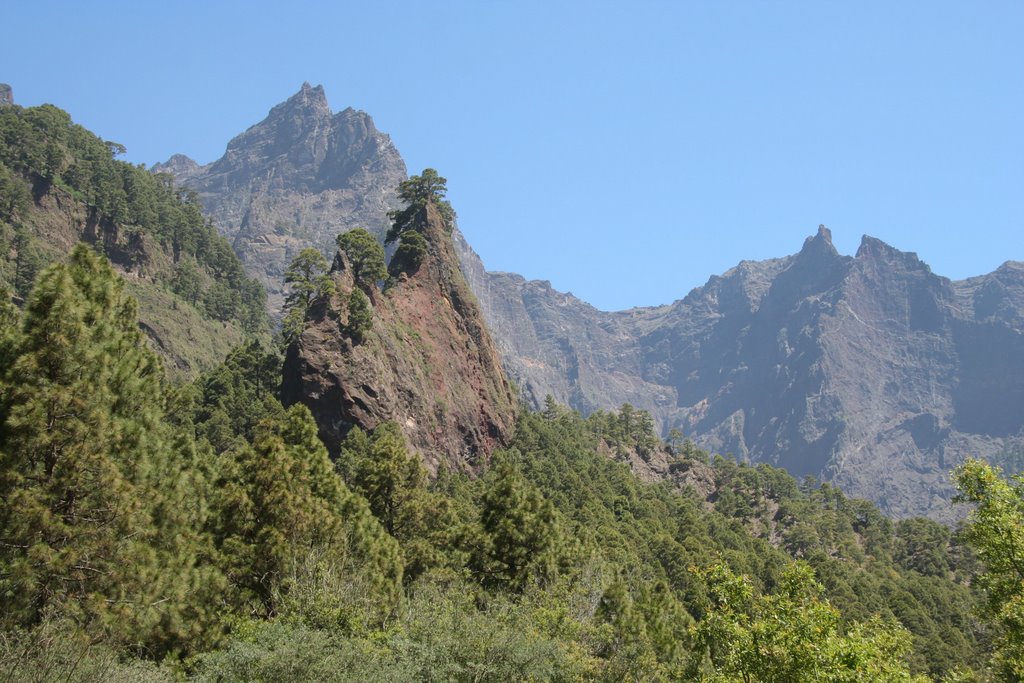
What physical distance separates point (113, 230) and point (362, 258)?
2664 inches

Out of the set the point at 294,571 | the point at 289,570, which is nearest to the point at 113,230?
the point at 289,570

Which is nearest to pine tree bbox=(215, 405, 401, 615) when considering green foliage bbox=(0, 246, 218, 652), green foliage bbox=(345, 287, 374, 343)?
green foliage bbox=(0, 246, 218, 652)

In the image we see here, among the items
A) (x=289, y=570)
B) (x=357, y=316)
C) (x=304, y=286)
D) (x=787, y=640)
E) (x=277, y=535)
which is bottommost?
Result: (x=289, y=570)

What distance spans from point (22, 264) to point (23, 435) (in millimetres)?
101005

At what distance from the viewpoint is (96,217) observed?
433ft

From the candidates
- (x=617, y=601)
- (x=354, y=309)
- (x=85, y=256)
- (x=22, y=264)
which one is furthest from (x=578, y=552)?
(x=22, y=264)

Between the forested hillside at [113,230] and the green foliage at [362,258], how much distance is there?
42116 mm

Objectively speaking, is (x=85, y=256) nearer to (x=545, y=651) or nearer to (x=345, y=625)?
(x=345, y=625)

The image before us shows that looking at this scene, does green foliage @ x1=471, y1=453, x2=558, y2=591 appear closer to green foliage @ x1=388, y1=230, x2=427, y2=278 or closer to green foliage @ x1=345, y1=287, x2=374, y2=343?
green foliage @ x1=345, y1=287, x2=374, y2=343

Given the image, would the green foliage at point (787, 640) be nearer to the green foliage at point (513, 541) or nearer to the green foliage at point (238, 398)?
the green foliage at point (513, 541)

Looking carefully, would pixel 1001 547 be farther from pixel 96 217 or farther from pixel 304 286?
pixel 96 217

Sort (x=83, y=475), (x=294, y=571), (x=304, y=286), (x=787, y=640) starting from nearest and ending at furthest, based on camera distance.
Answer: (x=787, y=640) < (x=83, y=475) < (x=294, y=571) < (x=304, y=286)

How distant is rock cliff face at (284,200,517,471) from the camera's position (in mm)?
75625

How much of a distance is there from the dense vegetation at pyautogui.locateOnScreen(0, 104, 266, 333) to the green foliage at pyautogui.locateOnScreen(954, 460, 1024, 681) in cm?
10861
